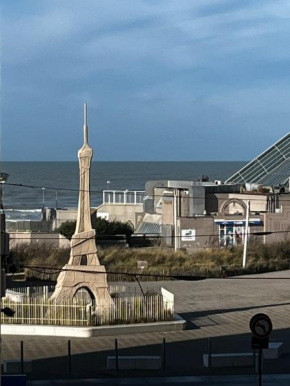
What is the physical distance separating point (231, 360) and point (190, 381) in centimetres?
189

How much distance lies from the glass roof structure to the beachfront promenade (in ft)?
110

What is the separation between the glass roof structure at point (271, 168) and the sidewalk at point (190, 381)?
47.9 m

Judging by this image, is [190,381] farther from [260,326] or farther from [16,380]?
[16,380]

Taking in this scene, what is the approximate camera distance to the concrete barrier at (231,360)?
20281 mm

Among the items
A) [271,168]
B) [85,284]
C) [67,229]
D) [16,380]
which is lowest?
[16,380]

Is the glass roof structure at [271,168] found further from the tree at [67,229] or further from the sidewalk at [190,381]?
the sidewalk at [190,381]

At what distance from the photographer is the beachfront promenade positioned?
2047 cm

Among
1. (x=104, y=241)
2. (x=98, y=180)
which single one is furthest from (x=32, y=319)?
(x=98, y=180)

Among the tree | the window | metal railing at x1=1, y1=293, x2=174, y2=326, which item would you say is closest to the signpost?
metal railing at x1=1, y1=293, x2=174, y2=326

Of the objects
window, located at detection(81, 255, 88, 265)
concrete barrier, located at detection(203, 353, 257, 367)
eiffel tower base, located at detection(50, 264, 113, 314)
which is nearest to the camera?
concrete barrier, located at detection(203, 353, 257, 367)

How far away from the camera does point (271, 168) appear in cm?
6881

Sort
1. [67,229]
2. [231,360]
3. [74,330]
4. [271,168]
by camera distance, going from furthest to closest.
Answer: [271,168] → [67,229] → [74,330] → [231,360]

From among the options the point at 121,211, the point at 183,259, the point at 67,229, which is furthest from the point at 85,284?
the point at 121,211

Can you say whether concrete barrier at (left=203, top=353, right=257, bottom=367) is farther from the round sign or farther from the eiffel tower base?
the eiffel tower base
